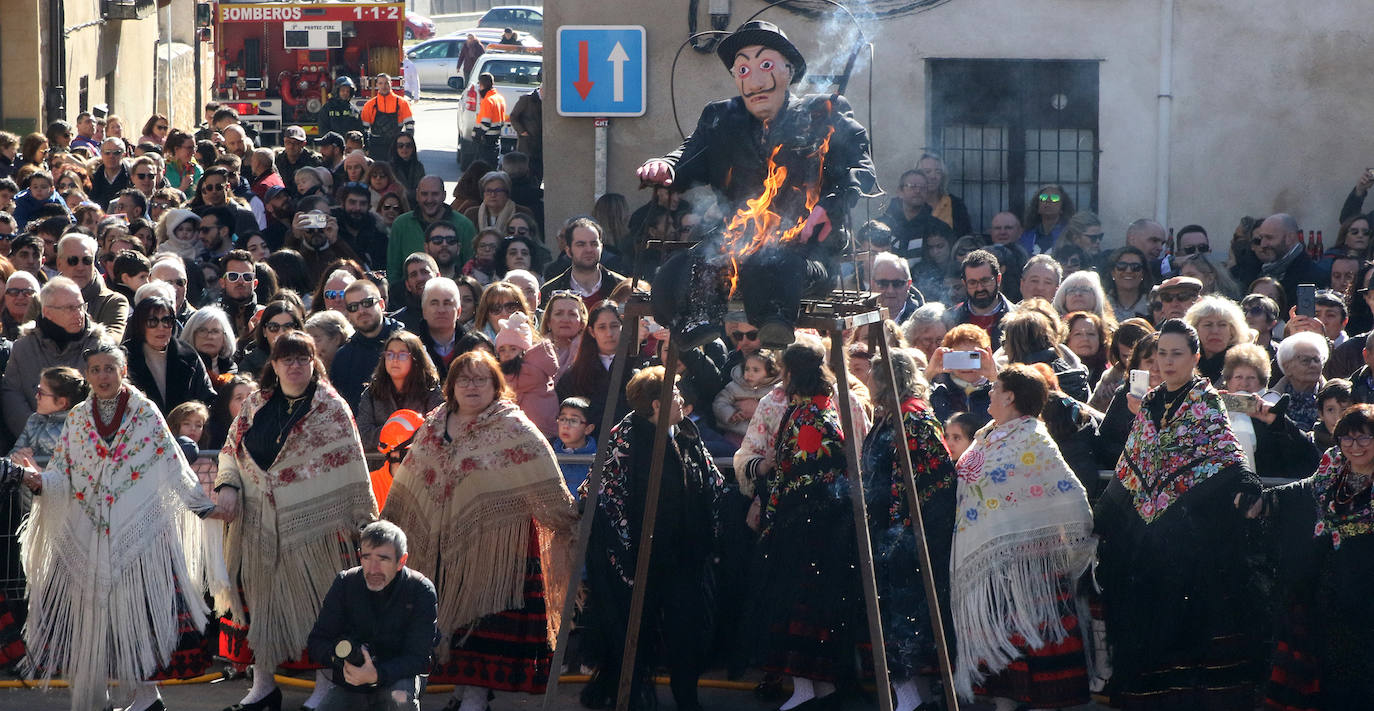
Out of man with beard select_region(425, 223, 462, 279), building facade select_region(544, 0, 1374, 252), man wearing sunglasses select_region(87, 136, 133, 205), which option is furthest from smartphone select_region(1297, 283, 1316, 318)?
man wearing sunglasses select_region(87, 136, 133, 205)

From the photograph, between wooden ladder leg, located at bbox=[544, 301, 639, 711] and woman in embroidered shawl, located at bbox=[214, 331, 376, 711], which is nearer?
wooden ladder leg, located at bbox=[544, 301, 639, 711]

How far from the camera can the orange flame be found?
479 cm

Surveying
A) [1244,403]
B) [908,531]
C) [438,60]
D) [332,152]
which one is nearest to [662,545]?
[908,531]

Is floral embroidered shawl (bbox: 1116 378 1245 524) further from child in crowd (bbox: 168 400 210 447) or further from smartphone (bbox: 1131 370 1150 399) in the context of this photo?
child in crowd (bbox: 168 400 210 447)

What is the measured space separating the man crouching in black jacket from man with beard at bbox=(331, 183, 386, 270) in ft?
17.6

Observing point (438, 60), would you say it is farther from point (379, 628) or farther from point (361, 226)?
point (379, 628)

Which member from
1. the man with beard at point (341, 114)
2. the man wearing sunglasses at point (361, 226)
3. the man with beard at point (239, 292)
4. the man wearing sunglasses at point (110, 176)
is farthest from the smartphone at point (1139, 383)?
the man with beard at point (341, 114)

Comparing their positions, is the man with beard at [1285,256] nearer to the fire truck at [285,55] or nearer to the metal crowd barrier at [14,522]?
the metal crowd barrier at [14,522]

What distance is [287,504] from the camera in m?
6.34

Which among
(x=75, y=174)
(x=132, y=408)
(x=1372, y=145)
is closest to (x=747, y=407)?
(x=132, y=408)

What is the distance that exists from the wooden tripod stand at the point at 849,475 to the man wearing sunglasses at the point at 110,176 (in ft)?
28.8

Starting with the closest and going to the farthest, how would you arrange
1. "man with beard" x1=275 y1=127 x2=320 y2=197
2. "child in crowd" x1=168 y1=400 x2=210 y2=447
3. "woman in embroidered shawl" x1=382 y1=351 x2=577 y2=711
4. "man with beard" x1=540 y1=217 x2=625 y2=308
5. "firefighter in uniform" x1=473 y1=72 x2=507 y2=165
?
"woman in embroidered shawl" x1=382 y1=351 x2=577 y2=711
"child in crowd" x1=168 y1=400 x2=210 y2=447
"man with beard" x1=540 y1=217 x2=625 y2=308
"man with beard" x1=275 y1=127 x2=320 y2=197
"firefighter in uniform" x1=473 y1=72 x2=507 y2=165

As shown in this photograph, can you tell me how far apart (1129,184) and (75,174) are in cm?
783

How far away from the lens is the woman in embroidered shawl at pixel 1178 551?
5.81m
